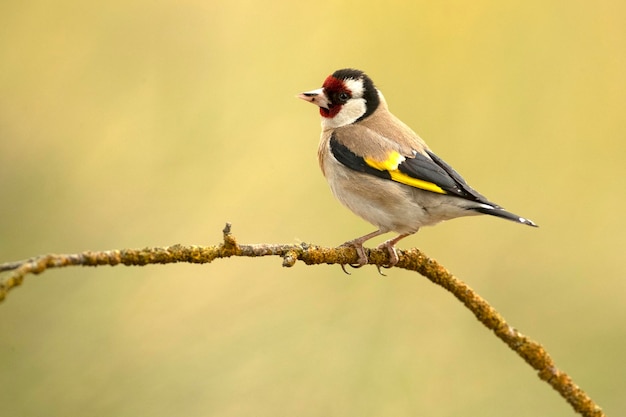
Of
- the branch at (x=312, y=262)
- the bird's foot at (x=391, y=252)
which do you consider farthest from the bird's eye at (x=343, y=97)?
the branch at (x=312, y=262)

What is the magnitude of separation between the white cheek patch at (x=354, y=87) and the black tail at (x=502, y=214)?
1.13 m

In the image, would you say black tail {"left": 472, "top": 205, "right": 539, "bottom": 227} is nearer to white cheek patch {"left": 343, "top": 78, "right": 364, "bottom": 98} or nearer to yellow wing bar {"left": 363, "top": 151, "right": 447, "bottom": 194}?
yellow wing bar {"left": 363, "top": 151, "right": 447, "bottom": 194}

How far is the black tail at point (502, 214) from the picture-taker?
2984mm

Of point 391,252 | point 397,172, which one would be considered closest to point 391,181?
point 397,172

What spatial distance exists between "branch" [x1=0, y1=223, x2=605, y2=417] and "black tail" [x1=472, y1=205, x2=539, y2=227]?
52 cm

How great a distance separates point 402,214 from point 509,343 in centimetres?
133

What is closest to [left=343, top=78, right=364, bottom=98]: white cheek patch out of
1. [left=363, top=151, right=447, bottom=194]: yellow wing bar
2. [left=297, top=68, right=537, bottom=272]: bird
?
[left=297, top=68, right=537, bottom=272]: bird

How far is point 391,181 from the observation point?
350 cm

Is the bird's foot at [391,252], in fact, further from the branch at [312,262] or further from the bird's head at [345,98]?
the bird's head at [345,98]

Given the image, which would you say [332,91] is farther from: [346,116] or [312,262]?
[312,262]

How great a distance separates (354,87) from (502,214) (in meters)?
1.36

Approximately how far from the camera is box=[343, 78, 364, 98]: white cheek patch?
4.06 m

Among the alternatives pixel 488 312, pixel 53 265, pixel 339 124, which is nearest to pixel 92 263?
pixel 53 265

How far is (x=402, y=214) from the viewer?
3.45 meters
